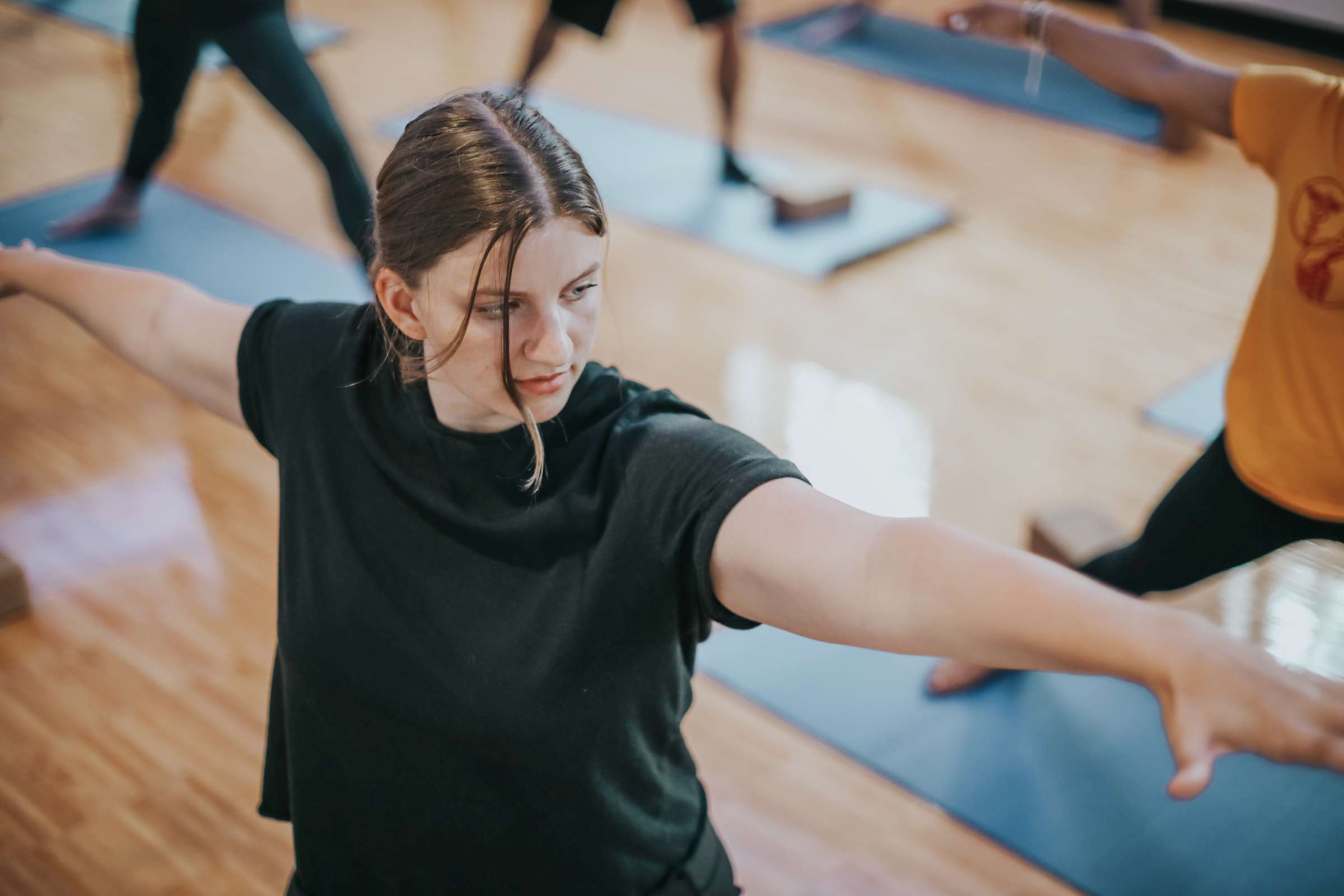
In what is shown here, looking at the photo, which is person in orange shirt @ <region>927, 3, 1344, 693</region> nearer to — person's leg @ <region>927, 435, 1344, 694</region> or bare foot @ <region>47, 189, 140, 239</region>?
person's leg @ <region>927, 435, 1344, 694</region>

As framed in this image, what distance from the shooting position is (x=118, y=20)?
6395 mm

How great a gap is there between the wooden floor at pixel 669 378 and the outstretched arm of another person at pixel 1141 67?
3.71ft

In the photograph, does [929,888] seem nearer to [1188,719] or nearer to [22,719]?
[1188,719]

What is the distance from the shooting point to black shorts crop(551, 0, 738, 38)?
4270 mm

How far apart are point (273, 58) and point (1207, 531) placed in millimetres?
2662

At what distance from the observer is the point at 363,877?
126 centimetres

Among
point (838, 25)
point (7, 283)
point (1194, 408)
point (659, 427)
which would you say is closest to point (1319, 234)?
point (659, 427)

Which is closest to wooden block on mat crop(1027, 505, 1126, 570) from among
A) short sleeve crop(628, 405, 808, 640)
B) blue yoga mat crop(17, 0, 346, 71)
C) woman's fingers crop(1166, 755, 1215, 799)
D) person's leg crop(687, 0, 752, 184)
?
short sleeve crop(628, 405, 808, 640)

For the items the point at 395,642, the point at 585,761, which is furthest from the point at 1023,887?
the point at 395,642

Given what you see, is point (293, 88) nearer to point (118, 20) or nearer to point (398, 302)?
point (398, 302)

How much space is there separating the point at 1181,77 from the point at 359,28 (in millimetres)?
5389

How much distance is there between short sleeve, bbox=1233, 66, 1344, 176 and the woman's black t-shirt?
3.89ft

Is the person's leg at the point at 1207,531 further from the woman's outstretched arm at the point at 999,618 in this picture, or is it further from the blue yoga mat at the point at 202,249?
the blue yoga mat at the point at 202,249

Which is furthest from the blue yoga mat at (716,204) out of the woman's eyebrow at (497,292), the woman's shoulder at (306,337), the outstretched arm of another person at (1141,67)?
the woman's eyebrow at (497,292)
